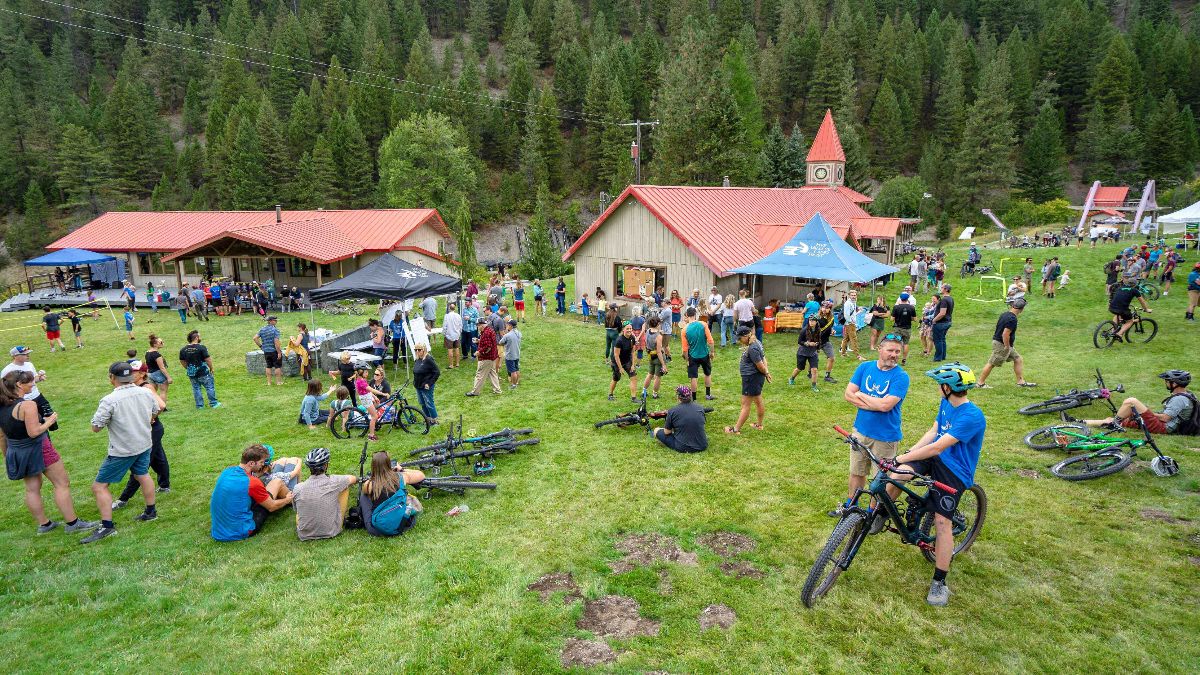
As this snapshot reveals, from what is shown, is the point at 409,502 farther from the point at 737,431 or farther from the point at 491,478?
the point at 737,431

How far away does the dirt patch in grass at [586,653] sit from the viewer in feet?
17.1

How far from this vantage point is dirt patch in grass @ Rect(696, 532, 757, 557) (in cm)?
691

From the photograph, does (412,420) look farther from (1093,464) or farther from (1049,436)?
(1093,464)

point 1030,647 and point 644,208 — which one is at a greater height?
point 644,208

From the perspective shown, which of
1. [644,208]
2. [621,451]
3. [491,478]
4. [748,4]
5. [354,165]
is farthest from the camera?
[748,4]

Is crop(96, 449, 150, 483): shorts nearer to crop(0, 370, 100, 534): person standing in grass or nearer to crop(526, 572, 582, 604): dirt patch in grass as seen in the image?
crop(0, 370, 100, 534): person standing in grass

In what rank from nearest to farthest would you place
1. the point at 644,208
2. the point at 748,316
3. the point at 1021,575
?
the point at 1021,575 < the point at 748,316 < the point at 644,208

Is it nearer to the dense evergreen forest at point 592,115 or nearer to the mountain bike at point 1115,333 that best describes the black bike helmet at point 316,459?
the mountain bike at point 1115,333

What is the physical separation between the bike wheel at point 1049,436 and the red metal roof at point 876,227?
22955mm

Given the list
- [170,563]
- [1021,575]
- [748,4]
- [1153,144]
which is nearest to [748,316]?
[1021,575]

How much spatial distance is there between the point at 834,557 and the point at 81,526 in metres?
8.67

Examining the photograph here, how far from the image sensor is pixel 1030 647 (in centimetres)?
520

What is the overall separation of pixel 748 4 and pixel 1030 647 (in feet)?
386

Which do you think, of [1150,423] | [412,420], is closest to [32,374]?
[412,420]
